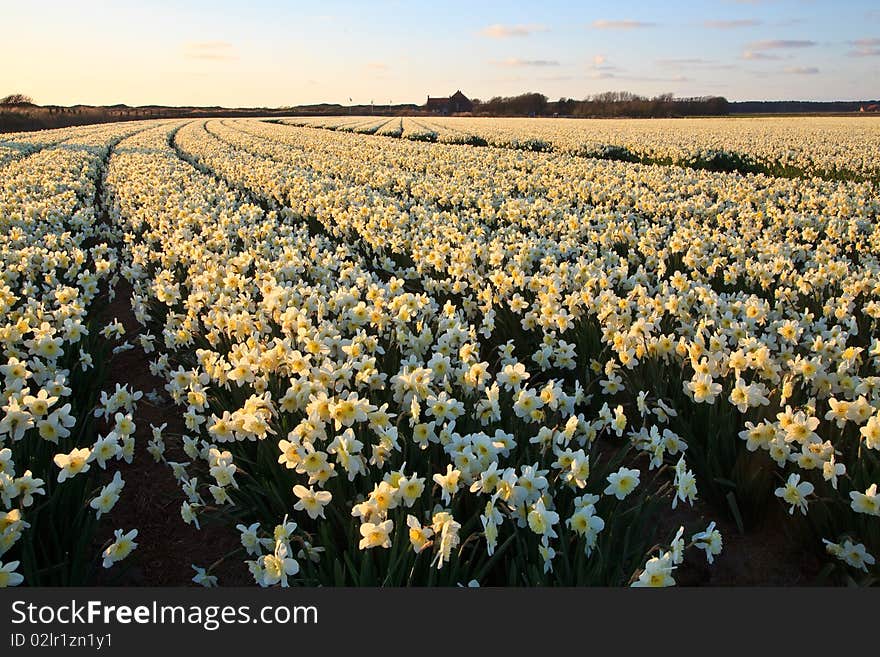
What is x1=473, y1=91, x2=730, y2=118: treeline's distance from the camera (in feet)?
262

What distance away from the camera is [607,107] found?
83500mm

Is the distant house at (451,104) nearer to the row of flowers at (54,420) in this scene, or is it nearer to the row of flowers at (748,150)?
the row of flowers at (748,150)

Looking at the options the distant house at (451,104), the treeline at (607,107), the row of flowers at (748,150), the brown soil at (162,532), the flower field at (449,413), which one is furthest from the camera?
the distant house at (451,104)

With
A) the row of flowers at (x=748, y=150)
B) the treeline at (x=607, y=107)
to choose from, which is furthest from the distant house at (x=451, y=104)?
the row of flowers at (x=748, y=150)

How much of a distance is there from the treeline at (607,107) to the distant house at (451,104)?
383cm

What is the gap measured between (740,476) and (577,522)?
58.7 inches

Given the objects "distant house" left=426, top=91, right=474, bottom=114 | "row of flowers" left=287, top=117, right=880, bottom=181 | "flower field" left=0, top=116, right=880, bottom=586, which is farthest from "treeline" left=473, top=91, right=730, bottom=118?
"flower field" left=0, top=116, right=880, bottom=586

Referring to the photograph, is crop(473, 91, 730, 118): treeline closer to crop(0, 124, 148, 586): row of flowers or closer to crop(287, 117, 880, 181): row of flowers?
crop(287, 117, 880, 181): row of flowers

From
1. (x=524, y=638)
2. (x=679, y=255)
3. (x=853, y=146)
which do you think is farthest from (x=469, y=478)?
(x=853, y=146)

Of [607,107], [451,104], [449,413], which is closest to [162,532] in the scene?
[449,413]

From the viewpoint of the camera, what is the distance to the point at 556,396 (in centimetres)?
368

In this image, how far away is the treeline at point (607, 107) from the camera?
79.8m

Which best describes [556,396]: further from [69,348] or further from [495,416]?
[69,348]

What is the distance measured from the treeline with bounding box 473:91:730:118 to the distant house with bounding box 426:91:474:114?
3826 mm
